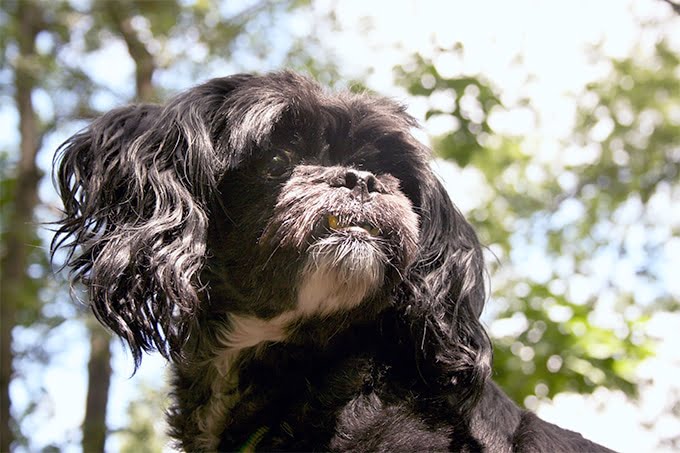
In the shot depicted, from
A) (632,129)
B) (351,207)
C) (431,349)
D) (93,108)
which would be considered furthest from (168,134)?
(632,129)

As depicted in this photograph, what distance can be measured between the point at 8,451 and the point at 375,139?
4.66 m

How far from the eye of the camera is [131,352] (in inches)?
118

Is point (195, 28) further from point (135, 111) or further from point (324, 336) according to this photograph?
point (324, 336)

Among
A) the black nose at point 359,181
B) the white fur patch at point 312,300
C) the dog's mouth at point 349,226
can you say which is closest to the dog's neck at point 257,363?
the white fur patch at point 312,300

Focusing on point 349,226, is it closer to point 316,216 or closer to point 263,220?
point 316,216

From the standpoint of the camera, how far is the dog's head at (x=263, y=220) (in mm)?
2932

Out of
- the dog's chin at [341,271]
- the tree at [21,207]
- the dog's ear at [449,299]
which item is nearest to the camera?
the dog's chin at [341,271]

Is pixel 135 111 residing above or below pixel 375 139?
above

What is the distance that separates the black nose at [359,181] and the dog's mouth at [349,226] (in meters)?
0.12

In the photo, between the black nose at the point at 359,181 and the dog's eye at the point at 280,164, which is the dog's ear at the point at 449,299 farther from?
the dog's eye at the point at 280,164

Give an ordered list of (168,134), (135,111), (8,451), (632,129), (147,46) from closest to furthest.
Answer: (168,134) → (135,111) → (8,451) → (147,46) → (632,129)

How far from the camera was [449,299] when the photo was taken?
327 centimetres

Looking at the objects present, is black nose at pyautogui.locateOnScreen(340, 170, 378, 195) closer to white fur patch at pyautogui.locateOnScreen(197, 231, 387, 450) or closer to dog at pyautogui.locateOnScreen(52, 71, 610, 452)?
dog at pyautogui.locateOnScreen(52, 71, 610, 452)

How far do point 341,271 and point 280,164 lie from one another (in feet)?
1.75
